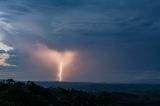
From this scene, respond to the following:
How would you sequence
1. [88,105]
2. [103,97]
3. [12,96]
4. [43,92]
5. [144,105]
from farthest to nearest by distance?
[144,105], [103,97], [88,105], [43,92], [12,96]

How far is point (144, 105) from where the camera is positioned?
135 m

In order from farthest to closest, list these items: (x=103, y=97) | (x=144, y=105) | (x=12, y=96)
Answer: (x=144, y=105) → (x=103, y=97) → (x=12, y=96)

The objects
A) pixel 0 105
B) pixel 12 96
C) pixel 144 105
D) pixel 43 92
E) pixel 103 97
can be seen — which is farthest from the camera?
pixel 144 105

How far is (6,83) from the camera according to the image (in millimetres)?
74250

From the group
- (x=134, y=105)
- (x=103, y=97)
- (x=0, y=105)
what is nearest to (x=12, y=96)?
(x=0, y=105)

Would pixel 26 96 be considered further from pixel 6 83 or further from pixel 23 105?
pixel 6 83

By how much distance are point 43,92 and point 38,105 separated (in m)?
19.3

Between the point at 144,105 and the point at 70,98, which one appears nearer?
the point at 70,98

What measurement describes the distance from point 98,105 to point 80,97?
5.25 metres

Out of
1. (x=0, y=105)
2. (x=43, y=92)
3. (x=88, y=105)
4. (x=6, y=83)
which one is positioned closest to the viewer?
(x=0, y=105)

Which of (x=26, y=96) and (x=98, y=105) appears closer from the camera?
(x=26, y=96)

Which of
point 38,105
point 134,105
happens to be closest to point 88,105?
point 38,105

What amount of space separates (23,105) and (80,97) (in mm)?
39931

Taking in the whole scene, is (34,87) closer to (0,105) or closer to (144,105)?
(0,105)
